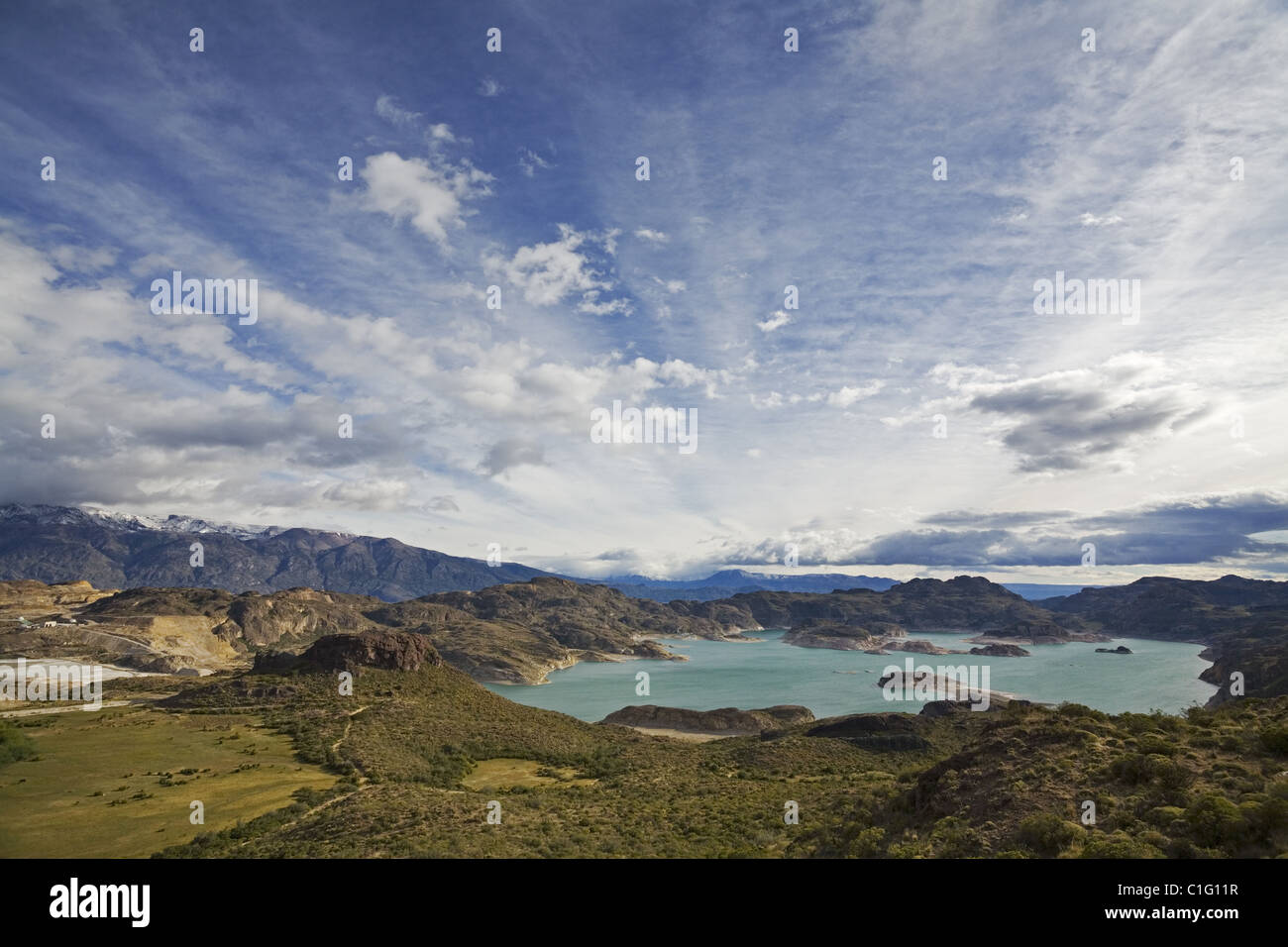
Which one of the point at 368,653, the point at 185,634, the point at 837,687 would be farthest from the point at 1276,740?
the point at 185,634

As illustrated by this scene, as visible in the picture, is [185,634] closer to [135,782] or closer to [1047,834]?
[135,782]

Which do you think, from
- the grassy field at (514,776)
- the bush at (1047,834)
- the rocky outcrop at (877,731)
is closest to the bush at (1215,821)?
the bush at (1047,834)

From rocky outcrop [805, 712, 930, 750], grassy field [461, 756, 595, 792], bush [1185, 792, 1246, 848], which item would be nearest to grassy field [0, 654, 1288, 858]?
bush [1185, 792, 1246, 848]

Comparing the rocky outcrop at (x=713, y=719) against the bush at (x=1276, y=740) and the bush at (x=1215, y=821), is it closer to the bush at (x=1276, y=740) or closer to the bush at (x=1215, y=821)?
the bush at (x=1276, y=740)

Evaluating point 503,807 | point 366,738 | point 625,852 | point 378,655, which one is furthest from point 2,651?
point 625,852

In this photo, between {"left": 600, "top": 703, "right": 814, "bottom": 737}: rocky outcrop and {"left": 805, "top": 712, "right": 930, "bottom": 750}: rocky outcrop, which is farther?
{"left": 600, "top": 703, "right": 814, "bottom": 737}: rocky outcrop

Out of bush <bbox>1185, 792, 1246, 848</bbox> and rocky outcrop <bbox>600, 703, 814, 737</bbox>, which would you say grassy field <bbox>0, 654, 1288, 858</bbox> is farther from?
rocky outcrop <bbox>600, 703, 814, 737</bbox>
